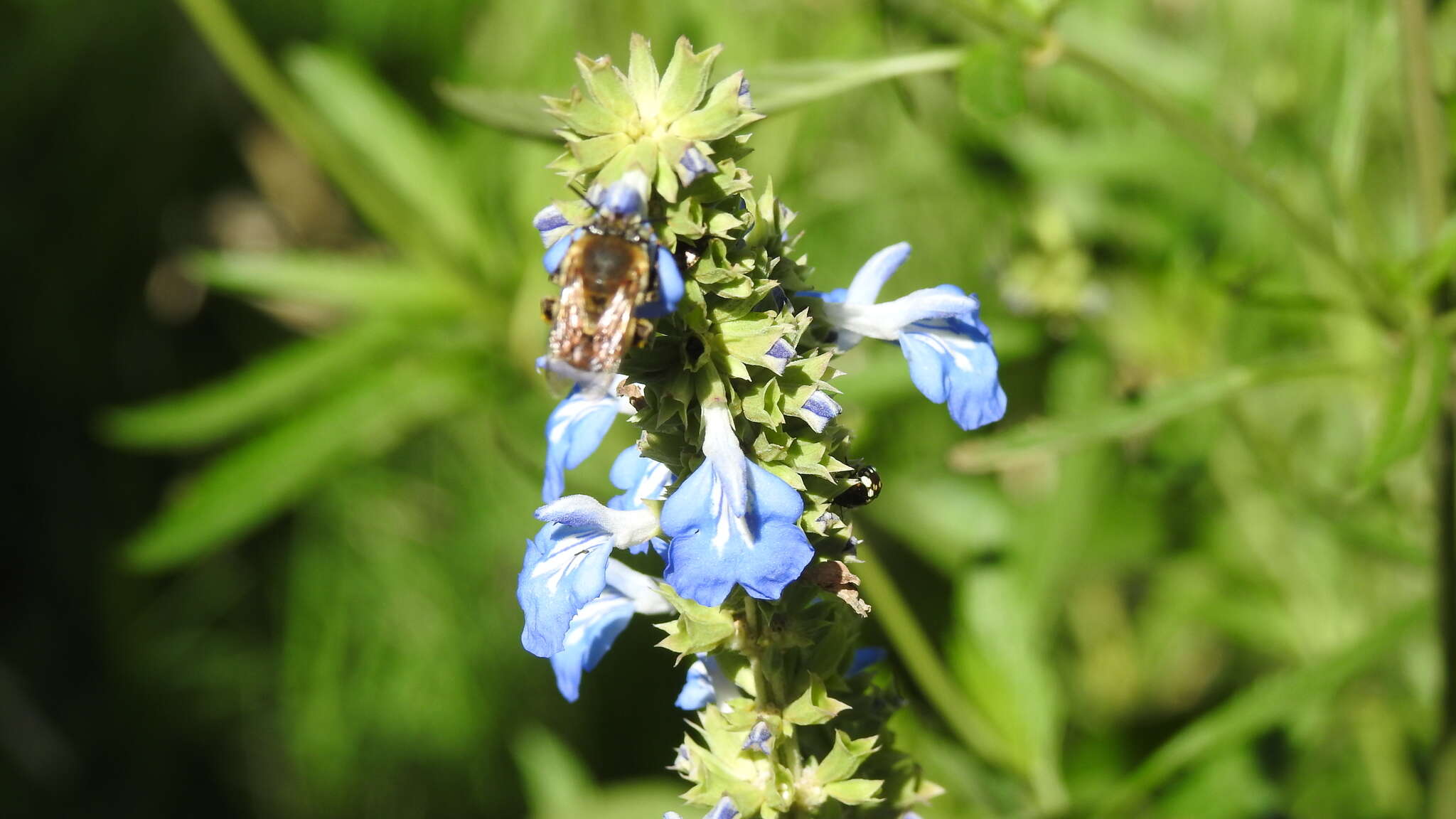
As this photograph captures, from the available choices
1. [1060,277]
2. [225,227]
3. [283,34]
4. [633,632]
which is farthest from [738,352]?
[225,227]

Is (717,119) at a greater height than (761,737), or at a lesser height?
greater

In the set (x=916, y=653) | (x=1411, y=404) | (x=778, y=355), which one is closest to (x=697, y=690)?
(x=778, y=355)

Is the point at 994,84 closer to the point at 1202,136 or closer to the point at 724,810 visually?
the point at 1202,136

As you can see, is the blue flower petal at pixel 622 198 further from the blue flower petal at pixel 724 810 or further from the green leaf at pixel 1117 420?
the green leaf at pixel 1117 420

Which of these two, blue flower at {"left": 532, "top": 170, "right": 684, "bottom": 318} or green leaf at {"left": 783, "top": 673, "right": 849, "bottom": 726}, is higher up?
blue flower at {"left": 532, "top": 170, "right": 684, "bottom": 318}

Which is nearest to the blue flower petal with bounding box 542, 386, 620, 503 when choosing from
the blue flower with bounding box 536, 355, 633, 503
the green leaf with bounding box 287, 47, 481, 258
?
the blue flower with bounding box 536, 355, 633, 503

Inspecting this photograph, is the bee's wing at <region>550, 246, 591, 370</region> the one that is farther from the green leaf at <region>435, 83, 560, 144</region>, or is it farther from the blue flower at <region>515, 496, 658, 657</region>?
the green leaf at <region>435, 83, 560, 144</region>
